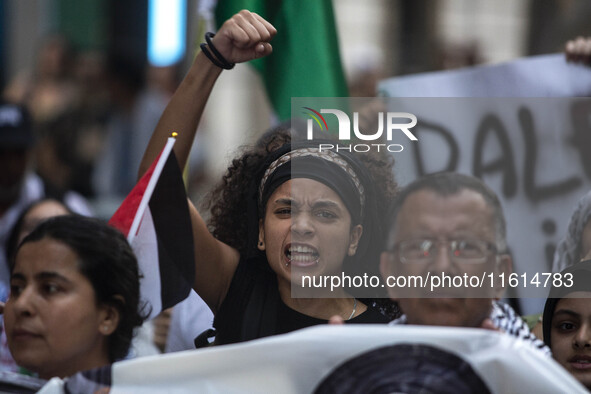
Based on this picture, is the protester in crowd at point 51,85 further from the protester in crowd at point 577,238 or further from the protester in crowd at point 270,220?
the protester in crowd at point 577,238

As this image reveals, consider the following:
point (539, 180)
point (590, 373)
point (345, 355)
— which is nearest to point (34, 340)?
point (345, 355)

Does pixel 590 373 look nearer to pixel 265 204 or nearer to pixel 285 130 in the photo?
pixel 265 204

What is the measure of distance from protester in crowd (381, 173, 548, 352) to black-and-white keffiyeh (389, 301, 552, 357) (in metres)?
0.07

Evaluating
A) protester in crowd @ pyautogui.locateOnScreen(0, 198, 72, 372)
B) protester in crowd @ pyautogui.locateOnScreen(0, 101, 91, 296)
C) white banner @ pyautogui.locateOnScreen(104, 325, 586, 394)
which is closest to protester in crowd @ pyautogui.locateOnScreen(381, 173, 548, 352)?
white banner @ pyautogui.locateOnScreen(104, 325, 586, 394)

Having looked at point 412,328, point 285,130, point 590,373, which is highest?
point 285,130

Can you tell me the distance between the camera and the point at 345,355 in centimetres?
220

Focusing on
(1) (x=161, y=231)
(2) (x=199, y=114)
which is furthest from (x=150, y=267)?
(2) (x=199, y=114)

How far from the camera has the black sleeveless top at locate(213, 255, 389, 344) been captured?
280cm

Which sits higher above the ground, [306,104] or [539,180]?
[306,104]

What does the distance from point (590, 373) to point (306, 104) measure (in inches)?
44.2

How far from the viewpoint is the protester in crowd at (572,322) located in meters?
2.61

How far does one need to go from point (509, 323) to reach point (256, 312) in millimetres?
750

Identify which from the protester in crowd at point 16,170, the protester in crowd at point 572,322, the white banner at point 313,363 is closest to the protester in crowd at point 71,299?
the white banner at point 313,363

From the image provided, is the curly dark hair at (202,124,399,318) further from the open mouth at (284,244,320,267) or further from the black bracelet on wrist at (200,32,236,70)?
the black bracelet on wrist at (200,32,236,70)
